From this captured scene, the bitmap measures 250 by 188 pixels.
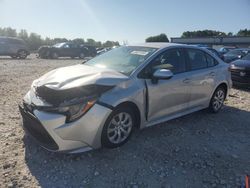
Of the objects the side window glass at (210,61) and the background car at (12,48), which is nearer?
the side window glass at (210,61)

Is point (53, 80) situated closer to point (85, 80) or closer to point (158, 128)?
point (85, 80)

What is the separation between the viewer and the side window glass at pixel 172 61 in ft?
15.0

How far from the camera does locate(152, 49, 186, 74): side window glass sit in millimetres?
4570

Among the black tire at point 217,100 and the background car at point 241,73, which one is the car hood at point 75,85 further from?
the background car at point 241,73

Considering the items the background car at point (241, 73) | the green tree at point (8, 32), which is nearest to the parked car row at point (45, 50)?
the background car at point (241, 73)

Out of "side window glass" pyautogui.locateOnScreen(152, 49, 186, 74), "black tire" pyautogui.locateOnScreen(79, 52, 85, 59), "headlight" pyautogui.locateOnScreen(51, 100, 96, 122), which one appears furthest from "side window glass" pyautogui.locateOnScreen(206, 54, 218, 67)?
"black tire" pyautogui.locateOnScreen(79, 52, 85, 59)

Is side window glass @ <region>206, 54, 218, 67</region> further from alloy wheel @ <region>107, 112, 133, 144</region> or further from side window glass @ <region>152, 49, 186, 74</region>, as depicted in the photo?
alloy wheel @ <region>107, 112, 133, 144</region>

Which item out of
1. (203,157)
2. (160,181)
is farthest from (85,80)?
(203,157)

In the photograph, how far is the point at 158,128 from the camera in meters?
4.97

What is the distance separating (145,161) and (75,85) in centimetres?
147

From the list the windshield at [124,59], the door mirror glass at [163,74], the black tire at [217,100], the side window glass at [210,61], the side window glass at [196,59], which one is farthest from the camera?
the black tire at [217,100]

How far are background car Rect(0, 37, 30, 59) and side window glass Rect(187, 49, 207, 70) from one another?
64.4 feet

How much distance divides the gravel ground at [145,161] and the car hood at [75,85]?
2.86 ft

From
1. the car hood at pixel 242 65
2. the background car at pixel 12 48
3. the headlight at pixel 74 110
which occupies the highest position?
the background car at pixel 12 48
